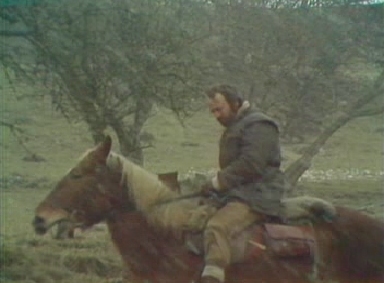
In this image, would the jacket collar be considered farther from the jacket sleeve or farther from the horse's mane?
the horse's mane

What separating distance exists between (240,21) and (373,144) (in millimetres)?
708

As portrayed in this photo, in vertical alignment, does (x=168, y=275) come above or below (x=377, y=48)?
below

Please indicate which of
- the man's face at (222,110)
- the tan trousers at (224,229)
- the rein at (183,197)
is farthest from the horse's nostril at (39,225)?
the man's face at (222,110)

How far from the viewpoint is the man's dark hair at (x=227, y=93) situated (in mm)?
2867

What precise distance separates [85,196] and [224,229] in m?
0.51

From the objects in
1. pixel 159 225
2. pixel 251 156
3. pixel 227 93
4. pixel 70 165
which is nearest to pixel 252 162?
pixel 251 156

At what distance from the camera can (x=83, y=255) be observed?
9.59ft

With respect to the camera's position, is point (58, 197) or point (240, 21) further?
point (240, 21)

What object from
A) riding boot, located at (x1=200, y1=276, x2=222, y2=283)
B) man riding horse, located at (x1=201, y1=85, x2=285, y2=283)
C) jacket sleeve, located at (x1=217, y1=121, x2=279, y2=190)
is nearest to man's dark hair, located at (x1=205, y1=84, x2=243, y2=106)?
man riding horse, located at (x1=201, y1=85, x2=285, y2=283)

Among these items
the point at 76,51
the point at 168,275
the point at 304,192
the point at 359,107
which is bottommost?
the point at 168,275

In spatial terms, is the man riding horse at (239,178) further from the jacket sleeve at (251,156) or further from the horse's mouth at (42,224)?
the horse's mouth at (42,224)

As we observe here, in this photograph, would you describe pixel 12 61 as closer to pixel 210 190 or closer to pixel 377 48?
pixel 210 190

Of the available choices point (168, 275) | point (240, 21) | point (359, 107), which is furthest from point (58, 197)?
point (359, 107)

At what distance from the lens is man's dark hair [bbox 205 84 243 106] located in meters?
2.87
